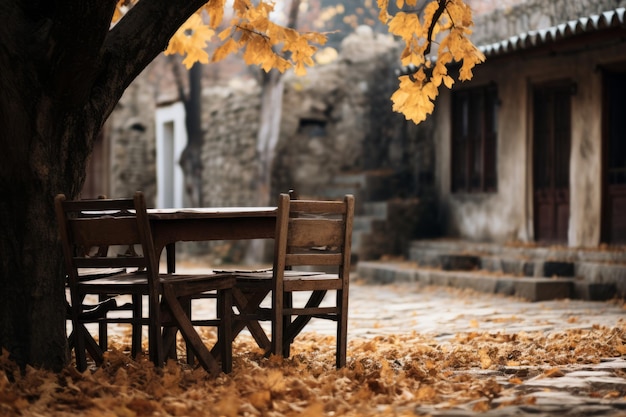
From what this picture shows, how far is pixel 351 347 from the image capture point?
6926 mm

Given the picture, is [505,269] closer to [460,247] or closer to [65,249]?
[460,247]

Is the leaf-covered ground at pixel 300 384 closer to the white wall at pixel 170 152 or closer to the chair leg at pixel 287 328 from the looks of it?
the chair leg at pixel 287 328

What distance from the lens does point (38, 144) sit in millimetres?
5086

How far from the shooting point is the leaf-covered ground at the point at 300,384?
4211mm

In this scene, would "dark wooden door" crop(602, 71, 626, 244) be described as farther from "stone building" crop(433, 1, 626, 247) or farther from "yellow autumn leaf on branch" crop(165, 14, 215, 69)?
"yellow autumn leaf on branch" crop(165, 14, 215, 69)

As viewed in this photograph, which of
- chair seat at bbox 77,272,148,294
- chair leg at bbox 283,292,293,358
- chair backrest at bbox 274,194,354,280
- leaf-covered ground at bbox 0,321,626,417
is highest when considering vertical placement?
chair backrest at bbox 274,194,354,280

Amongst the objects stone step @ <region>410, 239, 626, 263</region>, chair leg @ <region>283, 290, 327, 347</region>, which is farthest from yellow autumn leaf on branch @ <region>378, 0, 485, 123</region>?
stone step @ <region>410, 239, 626, 263</region>

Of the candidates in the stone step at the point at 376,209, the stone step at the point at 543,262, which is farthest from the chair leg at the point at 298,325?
the stone step at the point at 376,209

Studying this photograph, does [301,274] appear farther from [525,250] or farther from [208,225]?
[525,250]

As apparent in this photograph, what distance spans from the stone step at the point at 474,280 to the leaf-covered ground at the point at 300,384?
14.0 ft

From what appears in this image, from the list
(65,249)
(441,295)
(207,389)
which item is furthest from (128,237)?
(441,295)

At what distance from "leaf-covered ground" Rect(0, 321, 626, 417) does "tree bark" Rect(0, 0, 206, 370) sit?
0.24m

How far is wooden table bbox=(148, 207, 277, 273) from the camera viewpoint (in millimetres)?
5148

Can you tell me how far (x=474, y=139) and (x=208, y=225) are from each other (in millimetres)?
10159
